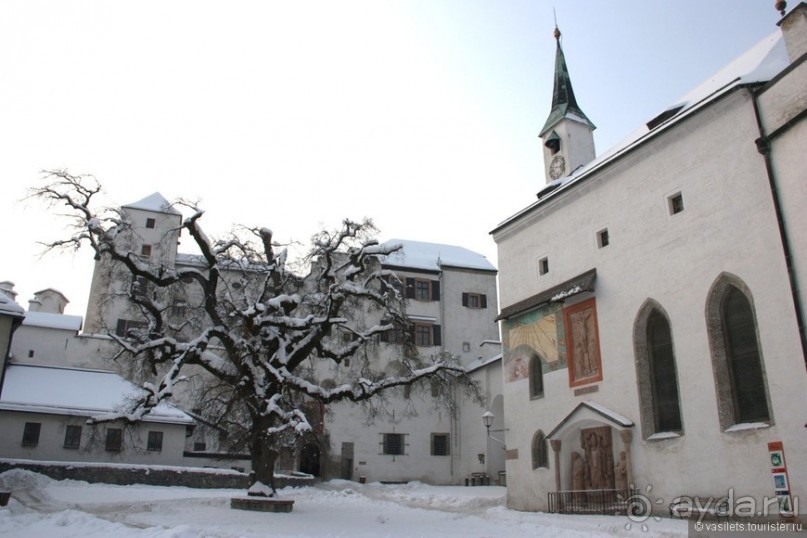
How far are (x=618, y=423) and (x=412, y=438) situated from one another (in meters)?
22.3

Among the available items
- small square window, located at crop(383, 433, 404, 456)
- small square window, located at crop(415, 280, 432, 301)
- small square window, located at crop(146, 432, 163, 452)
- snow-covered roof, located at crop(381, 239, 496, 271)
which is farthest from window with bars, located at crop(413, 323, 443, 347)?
small square window, located at crop(146, 432, 163, 452)

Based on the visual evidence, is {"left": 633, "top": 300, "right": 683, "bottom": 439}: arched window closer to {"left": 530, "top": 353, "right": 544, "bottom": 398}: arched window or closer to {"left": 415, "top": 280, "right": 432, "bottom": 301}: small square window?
{"left": 530, "top": 353, "right": 544, "bottom": 398}: arched window

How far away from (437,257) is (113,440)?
23.3 m

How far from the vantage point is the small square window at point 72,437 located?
107ft

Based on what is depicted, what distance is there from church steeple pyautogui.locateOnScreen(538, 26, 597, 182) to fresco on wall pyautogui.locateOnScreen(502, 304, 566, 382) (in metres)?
8.52

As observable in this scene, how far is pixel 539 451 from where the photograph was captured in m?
24.4

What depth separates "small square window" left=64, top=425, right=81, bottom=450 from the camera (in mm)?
32594

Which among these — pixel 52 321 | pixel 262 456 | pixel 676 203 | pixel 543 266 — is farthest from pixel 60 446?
pixel 676 203

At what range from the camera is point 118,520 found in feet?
48.8

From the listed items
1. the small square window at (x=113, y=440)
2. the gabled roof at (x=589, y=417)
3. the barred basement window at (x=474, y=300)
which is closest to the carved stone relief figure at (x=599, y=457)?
the gabled roof at (x=589, y=417)

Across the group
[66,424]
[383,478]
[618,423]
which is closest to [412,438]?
[383,478]

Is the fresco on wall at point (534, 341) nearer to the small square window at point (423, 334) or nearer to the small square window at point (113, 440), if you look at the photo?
the small square window at point (423, 334)

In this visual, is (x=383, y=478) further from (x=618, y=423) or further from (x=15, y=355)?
(x=15, y=355)

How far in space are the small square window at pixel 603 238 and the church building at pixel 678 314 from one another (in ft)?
0.26
